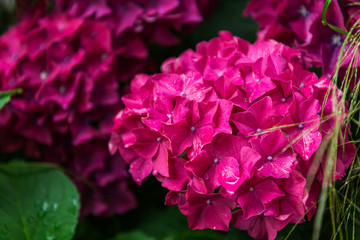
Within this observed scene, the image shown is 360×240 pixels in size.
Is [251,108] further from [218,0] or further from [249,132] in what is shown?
[218,0]

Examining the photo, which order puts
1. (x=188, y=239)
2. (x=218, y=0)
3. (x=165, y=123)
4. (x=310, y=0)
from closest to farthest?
1. (x=165, y=123)
2. (x=310, y=0)
3. (x=188, y=239)
4. (x=218, y=0)

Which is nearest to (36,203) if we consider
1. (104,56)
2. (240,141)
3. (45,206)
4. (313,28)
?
Result: (45,206)

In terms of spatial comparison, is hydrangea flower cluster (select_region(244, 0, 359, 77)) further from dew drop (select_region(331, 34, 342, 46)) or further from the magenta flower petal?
the magenta flower petal

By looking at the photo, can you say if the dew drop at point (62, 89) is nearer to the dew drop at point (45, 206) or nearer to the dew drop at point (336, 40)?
the dew drop at point (45, 206)

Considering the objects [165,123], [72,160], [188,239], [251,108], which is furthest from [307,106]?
[72,160]

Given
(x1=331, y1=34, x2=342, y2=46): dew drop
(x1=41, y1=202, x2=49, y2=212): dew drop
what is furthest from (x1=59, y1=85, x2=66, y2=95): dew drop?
(x1=331, y1=34, x2=342, y2=46): dew drop

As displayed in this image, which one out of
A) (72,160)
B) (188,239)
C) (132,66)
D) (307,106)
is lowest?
(188,239)

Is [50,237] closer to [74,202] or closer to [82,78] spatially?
[74,202]
